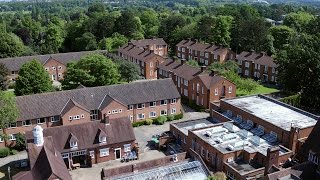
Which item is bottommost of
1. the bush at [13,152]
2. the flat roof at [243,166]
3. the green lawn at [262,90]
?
the green lawn at [262,90]

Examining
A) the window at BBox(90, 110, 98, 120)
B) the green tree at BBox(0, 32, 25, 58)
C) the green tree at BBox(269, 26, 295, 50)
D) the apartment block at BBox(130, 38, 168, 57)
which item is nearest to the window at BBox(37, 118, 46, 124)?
the window at BBox(90, 110, 98, 120)

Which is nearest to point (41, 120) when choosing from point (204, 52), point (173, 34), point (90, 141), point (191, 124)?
point (90, 141)

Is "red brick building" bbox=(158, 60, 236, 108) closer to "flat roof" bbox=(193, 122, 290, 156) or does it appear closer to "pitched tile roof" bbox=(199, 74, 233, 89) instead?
"pitched tile roof" bbox=(199, 74, 233, 89)

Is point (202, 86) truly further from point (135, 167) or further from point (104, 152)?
point (135, 167)

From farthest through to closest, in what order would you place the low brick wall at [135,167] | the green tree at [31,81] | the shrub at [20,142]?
1. the green tree at [31,81]
2. the shrub at [20,142]
3. the low brick wall at [135,167]

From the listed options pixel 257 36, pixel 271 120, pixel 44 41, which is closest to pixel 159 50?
pixel 257 36

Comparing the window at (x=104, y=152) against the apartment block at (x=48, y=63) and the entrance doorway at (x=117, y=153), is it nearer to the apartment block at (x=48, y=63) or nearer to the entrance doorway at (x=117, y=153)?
the entrance doorway at (x=117, y=153)

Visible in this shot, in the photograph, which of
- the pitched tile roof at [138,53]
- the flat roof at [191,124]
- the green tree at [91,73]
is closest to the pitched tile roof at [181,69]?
the pitched tile roof at [138,53]
